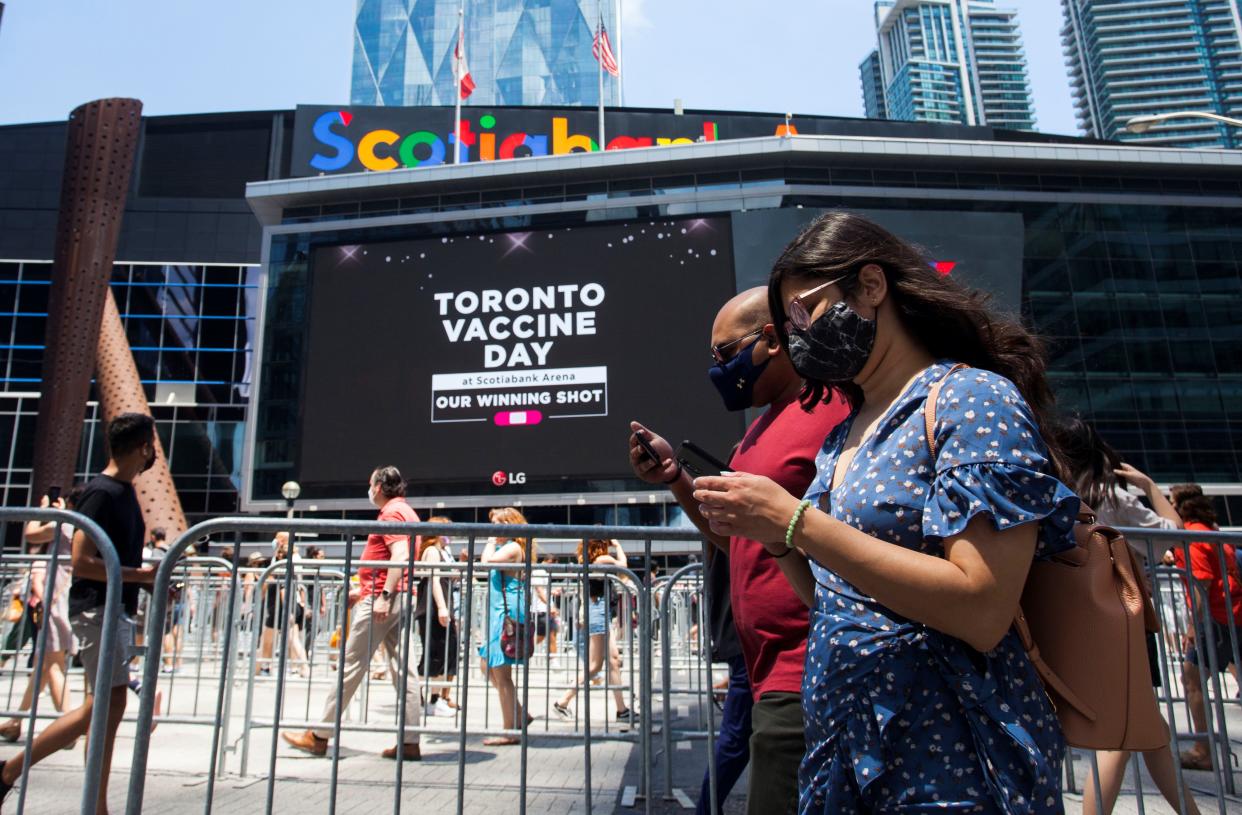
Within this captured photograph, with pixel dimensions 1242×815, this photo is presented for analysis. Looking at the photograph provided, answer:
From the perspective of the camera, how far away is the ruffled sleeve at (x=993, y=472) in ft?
4.21

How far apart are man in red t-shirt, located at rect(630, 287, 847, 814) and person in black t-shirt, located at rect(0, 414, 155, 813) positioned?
2980mm

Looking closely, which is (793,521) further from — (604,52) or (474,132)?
(474,132)

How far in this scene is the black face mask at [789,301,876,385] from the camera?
1604 mm

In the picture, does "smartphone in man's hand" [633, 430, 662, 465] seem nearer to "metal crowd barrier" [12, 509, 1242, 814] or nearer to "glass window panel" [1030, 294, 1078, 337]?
"metal crowd barrier" [12, 509, 1242, 814]

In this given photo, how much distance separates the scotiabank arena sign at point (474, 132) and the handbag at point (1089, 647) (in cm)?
4050

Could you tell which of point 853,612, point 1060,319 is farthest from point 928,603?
point 1060,319

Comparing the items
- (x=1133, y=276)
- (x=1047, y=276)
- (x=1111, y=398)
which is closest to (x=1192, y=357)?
(x=1133, y=276)

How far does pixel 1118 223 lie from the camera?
34.9 metres

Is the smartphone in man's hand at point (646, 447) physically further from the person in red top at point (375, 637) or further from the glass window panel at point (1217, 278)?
the glass window panel at point (1217, 278)

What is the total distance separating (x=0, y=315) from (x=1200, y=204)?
60262 millimetres

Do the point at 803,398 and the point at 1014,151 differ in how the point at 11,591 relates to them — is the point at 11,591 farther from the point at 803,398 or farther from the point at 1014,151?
the point at 1014,151

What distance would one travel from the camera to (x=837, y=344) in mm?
1615

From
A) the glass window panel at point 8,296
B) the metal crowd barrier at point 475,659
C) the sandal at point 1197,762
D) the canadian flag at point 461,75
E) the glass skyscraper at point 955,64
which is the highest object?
the glass skyscraper at point 955,64

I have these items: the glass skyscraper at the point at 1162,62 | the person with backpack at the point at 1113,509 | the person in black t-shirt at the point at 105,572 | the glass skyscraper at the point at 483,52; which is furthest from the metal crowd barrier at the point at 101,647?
the glass skyscraper at the point at 1162,62
